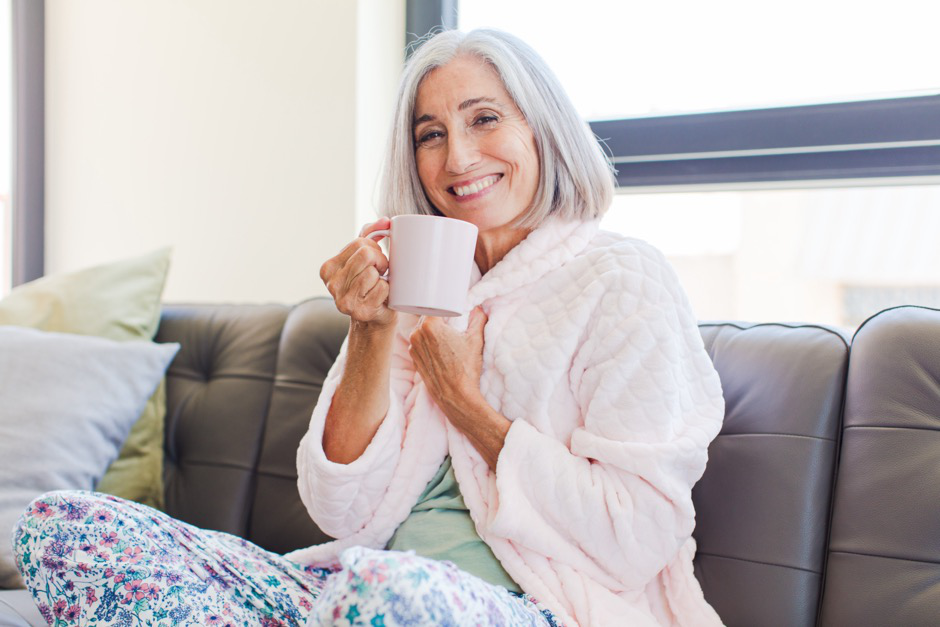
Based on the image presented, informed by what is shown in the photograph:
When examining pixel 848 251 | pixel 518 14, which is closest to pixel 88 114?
pixel 518 14

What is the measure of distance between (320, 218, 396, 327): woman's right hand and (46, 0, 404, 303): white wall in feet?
2.86

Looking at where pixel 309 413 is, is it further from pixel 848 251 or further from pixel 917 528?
pixel 848 251

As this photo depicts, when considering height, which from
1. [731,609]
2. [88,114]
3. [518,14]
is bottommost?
[731,609]

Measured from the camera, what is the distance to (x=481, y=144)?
120cm

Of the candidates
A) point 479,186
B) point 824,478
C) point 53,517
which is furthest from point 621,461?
point 53,517

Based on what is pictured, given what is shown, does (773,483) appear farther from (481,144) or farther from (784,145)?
(784,145)

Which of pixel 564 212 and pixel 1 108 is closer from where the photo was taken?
pixel 564 212

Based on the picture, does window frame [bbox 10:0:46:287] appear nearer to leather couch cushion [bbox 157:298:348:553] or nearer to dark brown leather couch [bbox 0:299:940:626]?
leather couch cushion [bbox 157:298:348:553]

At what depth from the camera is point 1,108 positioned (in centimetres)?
255

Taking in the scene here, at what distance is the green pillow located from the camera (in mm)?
1636

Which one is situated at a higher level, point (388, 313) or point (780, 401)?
point (388, 313)

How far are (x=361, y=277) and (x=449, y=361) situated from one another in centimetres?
21

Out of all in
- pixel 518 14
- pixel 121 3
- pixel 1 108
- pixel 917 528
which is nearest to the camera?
pixel 917 528

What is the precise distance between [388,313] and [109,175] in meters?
1.55
